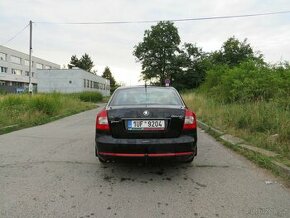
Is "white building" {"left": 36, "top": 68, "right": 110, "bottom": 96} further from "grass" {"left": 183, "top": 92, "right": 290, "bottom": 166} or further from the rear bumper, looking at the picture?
the rear bumper

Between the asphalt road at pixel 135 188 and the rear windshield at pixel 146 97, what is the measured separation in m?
1.10

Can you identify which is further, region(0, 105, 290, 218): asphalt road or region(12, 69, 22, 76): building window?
region(12, 69, 22, 76): building window

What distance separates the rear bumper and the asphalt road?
1.36ft

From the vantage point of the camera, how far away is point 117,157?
462 cm

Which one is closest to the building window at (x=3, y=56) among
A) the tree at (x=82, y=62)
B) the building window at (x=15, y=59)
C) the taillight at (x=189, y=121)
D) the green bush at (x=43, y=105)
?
the building window at (x=15, y=59)

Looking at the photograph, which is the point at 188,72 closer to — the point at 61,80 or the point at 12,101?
the point at 61,80

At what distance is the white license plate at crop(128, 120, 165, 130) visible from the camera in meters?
4.64

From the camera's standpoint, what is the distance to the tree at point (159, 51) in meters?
60.7

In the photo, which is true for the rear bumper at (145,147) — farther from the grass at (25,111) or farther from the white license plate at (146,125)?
the grass at (25,111)

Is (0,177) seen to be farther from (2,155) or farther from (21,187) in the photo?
(2,155)

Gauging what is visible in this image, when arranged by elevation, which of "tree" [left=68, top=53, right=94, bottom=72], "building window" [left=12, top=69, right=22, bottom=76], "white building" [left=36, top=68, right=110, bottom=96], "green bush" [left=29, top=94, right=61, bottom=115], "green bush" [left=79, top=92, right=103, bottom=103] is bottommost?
"green bush" [left=29, top=94, right=61, bottom=115]

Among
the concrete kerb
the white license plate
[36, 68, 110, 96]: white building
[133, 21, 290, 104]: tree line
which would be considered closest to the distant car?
the white license plate

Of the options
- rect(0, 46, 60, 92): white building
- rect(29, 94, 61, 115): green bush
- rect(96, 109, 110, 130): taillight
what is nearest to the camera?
rect(96, 109, 110, 130): taillight

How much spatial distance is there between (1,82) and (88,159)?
67.3m
